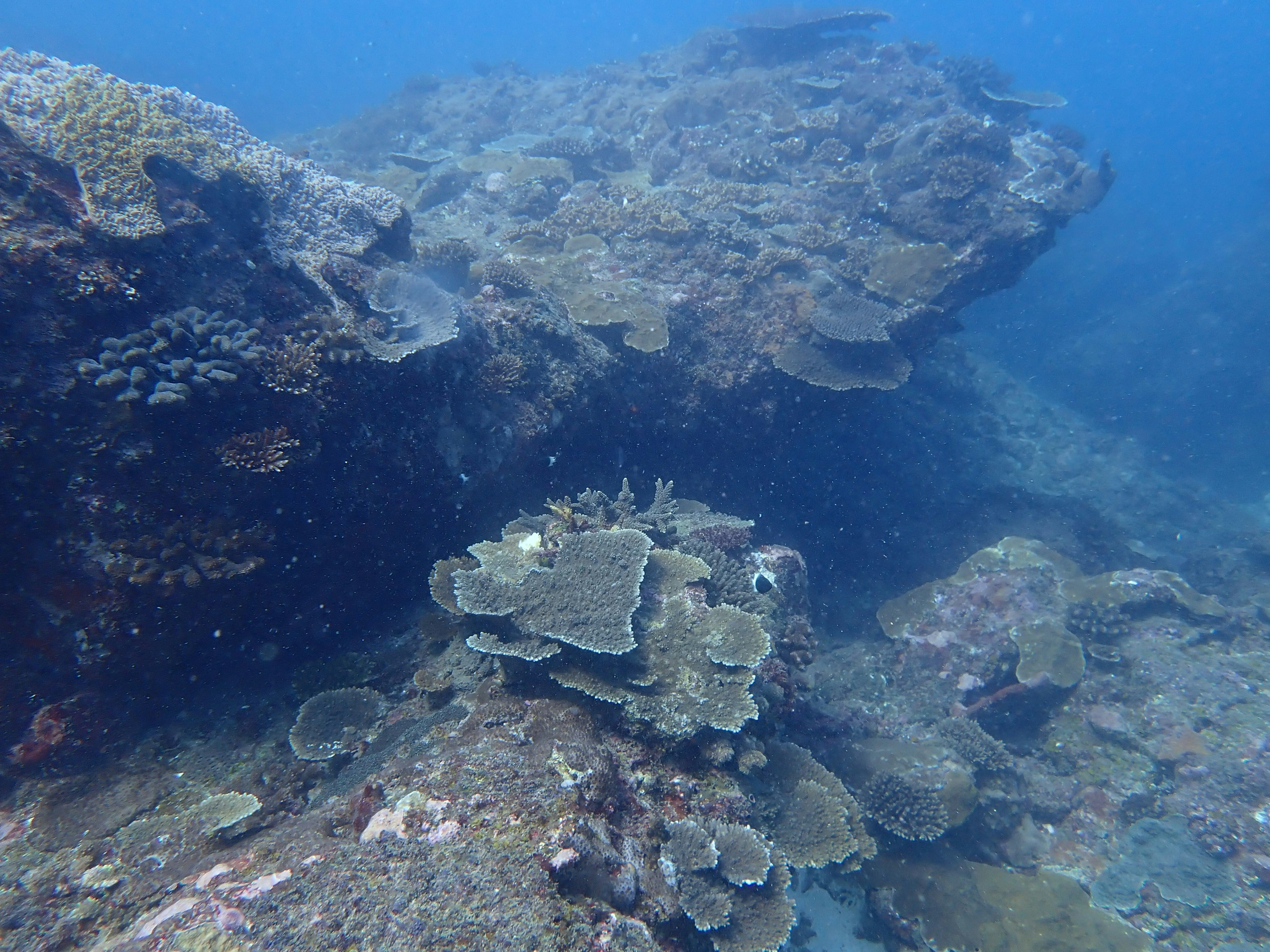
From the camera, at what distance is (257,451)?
4.45 metres

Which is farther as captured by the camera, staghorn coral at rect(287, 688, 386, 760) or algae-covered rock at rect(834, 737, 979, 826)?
algae-covered rock at rect(834, 737, 979, 826)

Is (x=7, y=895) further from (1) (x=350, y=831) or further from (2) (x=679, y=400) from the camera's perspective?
(2) (x=679, y=400)

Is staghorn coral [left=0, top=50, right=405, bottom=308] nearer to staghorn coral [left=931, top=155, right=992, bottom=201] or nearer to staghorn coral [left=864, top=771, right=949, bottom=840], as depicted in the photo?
staghorn coral [left=864, top=771, right=949, bottom=840]

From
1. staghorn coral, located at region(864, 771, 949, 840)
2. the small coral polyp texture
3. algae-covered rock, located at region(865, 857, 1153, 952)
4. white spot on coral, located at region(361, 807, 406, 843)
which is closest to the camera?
white spot on coral, located at region(361, 807, 406, 843)

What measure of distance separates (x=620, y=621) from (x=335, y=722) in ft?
7.91

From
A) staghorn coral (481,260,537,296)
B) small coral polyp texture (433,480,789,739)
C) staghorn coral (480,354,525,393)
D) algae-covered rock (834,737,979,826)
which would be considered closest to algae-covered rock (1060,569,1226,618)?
algae-covered rock (834,737,979,826)

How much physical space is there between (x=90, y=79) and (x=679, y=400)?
745 cm

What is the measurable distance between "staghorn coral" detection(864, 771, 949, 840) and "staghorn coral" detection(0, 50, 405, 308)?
814 centimetres

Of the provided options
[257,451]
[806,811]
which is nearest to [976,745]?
[806,811]

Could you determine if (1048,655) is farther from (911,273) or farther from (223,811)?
(223,811)

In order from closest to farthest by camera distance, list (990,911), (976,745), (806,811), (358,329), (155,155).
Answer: (806,811) → (155,155) → (358,329) → (990,911) → (976,745)

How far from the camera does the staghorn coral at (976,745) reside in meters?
7.64

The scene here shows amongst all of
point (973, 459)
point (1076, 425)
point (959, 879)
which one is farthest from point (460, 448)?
point (1076, 425)

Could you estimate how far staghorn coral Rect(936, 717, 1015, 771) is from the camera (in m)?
7.64
